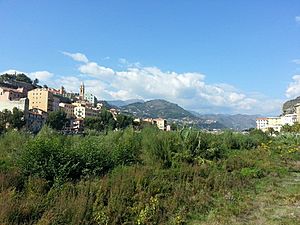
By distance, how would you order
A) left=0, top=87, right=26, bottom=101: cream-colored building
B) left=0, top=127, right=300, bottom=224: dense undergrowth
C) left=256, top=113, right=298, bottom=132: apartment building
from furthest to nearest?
left=256, top=113, right=298, bottom=132: apartment building
left=0, top=87, right=26, bottom=101: cream-colored building
left=0, top=127, right=300, bottom=224: dense undergrowth

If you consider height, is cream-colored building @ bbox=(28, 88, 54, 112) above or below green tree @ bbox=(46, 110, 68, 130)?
above

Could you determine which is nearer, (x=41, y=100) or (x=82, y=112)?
(x=41, y=100)

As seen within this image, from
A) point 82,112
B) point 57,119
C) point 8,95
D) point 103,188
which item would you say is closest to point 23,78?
point 82,112

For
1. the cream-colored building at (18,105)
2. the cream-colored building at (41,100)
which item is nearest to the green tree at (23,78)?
the cream-colored building at (41,100)

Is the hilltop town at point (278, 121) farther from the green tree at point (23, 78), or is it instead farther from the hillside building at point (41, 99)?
the green tree at point (23, 78)

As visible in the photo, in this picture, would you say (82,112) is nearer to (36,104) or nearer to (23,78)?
(36,104)

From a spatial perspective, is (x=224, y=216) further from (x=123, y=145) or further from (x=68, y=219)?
(x=123, y=145)

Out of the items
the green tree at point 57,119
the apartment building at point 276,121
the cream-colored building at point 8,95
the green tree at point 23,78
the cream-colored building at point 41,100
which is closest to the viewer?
the green tree at point 57,119

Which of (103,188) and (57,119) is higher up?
(57,119)

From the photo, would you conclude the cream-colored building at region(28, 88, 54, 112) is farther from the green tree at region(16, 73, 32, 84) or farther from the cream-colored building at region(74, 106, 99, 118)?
the green tree at region(16, 73, 32, 84)

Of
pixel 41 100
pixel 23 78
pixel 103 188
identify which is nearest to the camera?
pixel 103 188

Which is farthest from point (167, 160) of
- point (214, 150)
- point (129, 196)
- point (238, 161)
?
point (129, 196)

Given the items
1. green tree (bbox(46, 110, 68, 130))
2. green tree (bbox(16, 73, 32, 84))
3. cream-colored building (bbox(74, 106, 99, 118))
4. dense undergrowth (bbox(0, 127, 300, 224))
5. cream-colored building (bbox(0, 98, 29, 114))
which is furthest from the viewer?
green tree (bbox(16, 73, 32, 84))

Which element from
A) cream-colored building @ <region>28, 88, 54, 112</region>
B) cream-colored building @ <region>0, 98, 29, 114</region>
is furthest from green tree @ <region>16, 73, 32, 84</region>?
cream-colored building @ <region>0, 98, 29, 114</region>
